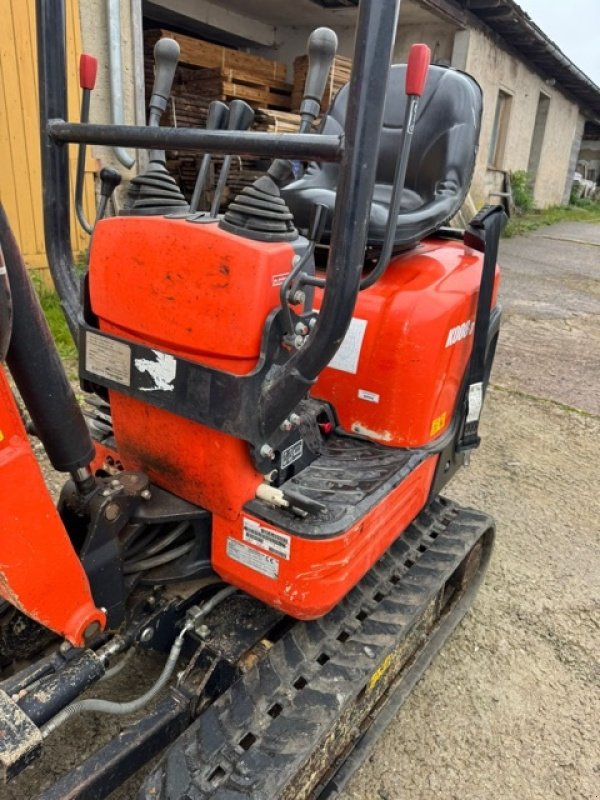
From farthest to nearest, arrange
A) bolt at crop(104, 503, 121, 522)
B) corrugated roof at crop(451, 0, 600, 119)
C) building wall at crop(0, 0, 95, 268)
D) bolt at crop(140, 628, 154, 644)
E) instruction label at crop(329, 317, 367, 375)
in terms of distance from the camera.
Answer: corrugated roof at crop(451, 0, 600, 119) → building wall at crop(0, 0, 95, 268) → instruction label at crop(329, 317, 367, 375) → bolt at crop(140, 628, 154, 644) → bolt at crop(104, 503, 121, 522)

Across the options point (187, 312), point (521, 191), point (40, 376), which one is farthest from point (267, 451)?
point (521, 191)

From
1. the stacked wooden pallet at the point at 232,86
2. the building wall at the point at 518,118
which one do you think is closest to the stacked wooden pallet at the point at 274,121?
the stacked wooden pallet at the point at 232,86

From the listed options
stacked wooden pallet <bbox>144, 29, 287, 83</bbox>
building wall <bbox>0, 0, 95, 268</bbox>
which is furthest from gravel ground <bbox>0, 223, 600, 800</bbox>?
stacked wooden pallet <bbox>144, 29, 287, 83</bbox>

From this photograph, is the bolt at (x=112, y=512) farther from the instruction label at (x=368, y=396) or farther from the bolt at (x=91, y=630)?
the instruction label at (x=368, y=396)

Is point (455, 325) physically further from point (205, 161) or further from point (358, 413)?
point (205, 161)

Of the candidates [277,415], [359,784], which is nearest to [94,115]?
[277,415]

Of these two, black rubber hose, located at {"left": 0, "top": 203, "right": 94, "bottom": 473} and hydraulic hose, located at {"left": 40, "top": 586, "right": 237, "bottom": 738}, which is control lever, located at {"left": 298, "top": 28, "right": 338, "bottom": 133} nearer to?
black rubber hose, located at {"left": 0, "top": 203, "right": 94, "bottom": 473}

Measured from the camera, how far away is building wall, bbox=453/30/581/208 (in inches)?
396

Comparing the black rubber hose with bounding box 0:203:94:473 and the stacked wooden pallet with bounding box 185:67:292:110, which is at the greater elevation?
the stacked wooden pallet with bounding box 185:67:292:110

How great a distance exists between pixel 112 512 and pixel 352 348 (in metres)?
0.88

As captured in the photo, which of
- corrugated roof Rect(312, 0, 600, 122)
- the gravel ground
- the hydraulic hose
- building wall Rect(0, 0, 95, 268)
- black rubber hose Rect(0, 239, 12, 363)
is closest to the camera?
black rubber hose Rect(0, 239, 12, 363)

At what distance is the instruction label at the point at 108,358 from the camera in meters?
1.49

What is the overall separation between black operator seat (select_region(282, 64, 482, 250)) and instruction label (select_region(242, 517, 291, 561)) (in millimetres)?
1076

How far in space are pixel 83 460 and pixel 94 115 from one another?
15.0ft
